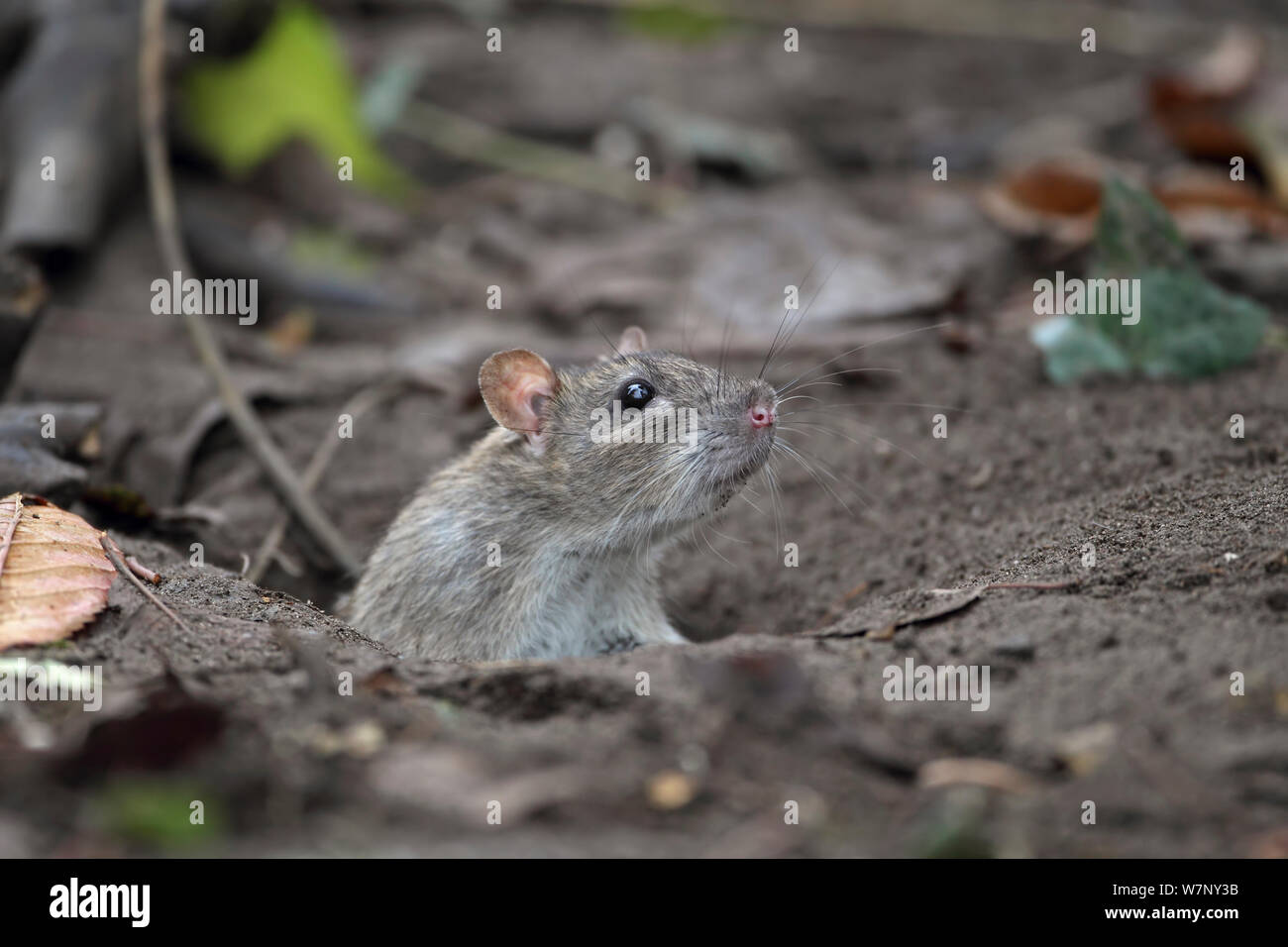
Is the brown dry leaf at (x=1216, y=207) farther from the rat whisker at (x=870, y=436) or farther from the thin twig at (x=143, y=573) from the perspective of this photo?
the thin twig at (x=143, y=573)

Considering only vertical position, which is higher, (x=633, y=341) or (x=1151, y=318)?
(x=1151, y=318)

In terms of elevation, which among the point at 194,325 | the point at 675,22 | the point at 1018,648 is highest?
the point at 675,22

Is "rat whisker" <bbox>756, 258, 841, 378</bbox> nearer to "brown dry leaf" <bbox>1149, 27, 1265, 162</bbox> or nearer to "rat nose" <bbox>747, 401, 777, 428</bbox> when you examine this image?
"rat nose" <bbox>747, 401, 777, 428</bbox>

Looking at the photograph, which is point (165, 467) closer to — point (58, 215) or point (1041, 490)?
point (58, 215)

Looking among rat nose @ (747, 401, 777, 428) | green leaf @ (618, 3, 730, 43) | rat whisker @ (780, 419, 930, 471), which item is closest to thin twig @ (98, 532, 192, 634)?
rat nose @ (747, 401, 777, 428)

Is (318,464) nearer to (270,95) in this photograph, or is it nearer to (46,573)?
(46,573)

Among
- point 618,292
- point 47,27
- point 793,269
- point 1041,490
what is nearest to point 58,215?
point 47,27

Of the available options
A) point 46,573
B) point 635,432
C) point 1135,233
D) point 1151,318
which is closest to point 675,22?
point 1135,233
